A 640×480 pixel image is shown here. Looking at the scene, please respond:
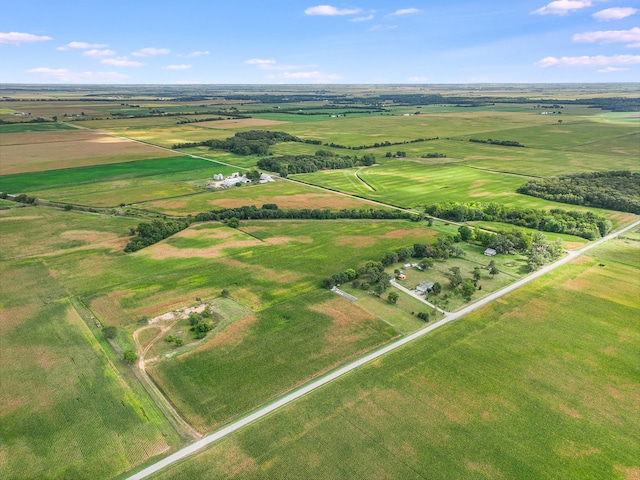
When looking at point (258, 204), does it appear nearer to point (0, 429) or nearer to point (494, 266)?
point (494, 266)

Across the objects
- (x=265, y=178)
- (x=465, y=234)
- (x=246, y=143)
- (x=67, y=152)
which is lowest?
(x=465, y=234)

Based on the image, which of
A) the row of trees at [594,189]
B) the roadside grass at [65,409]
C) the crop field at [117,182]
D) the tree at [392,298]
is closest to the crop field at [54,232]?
the crop field at [117,182]

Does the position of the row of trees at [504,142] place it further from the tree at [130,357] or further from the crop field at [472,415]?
the tree at [130,357]

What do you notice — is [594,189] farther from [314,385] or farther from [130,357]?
[130,357]

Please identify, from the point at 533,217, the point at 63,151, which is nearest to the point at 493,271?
the point at 533,217

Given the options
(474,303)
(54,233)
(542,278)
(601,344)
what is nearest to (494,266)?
(542,278)
